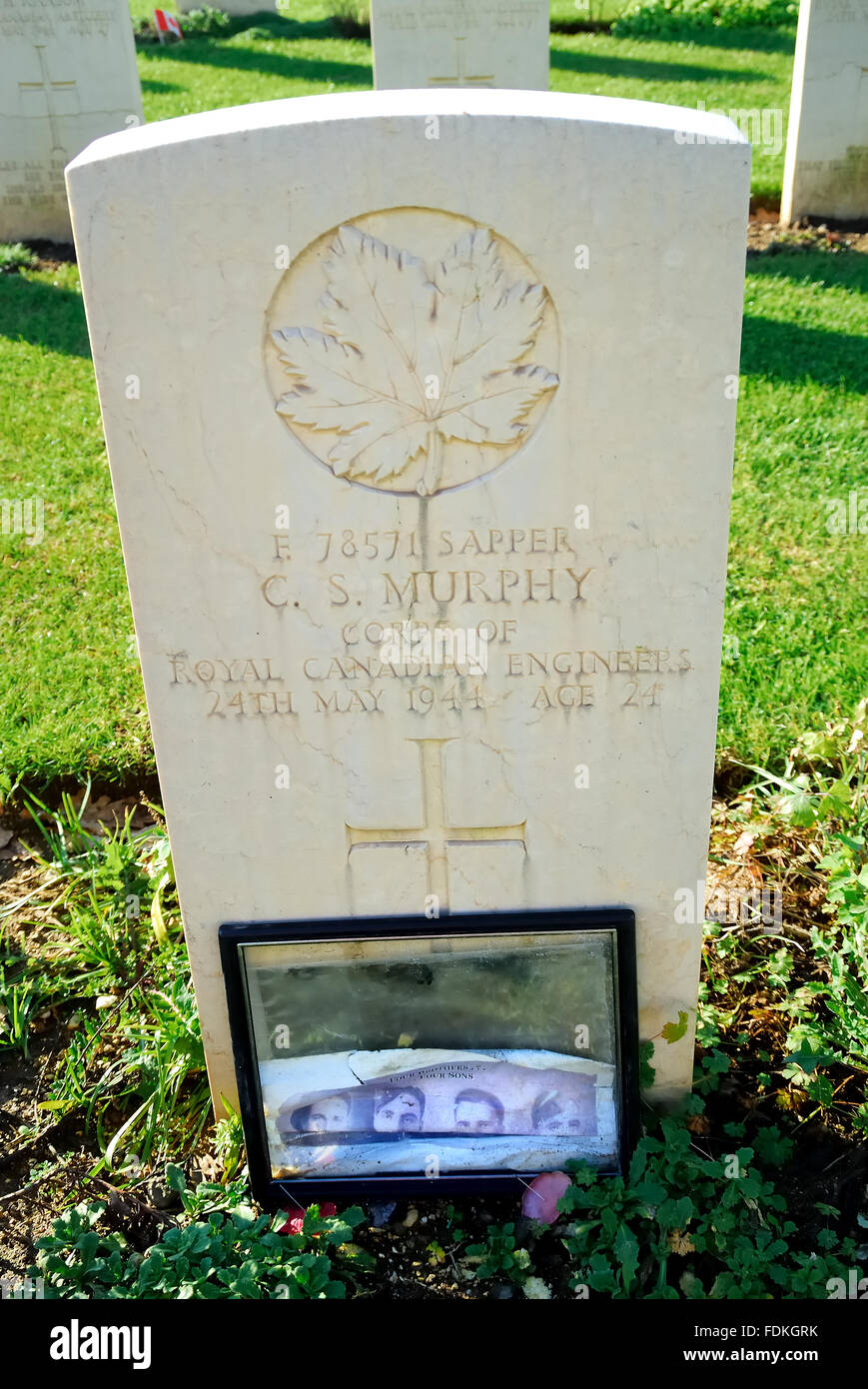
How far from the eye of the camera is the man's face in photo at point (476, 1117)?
95.1 inches

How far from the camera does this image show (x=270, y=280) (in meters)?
1.77

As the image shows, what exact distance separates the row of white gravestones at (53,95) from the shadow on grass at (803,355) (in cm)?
438

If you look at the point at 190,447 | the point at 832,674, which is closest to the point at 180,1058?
the point at 190,447

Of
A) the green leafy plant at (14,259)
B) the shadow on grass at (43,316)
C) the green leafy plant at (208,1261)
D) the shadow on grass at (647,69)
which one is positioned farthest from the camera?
the shadow on grass at (647,69)

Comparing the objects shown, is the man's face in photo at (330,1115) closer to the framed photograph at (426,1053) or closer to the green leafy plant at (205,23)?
the framed photograph at (426,1053)

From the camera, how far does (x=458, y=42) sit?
6766mm

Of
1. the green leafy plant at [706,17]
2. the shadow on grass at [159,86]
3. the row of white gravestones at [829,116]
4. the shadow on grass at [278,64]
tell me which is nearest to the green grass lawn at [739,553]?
the row of white gravestones at [829,116]

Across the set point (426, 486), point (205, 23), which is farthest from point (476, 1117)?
point (205, 23)

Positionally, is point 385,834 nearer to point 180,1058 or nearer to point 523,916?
point 523,916

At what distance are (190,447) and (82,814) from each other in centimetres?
187

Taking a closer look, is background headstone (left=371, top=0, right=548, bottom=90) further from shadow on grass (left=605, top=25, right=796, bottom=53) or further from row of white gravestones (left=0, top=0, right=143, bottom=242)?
shadow on grass (left=605, top=25, right=796, bottom=53)

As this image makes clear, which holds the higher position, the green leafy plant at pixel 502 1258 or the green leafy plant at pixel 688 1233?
the green leafy plant at pixel 688 1233

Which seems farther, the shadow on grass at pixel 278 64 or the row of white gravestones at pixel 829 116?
the shadow on grass at pixel 278 64

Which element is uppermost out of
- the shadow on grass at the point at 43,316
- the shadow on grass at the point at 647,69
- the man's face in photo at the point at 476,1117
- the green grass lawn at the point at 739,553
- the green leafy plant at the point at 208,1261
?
the shadow on grass at the point at 647,69
